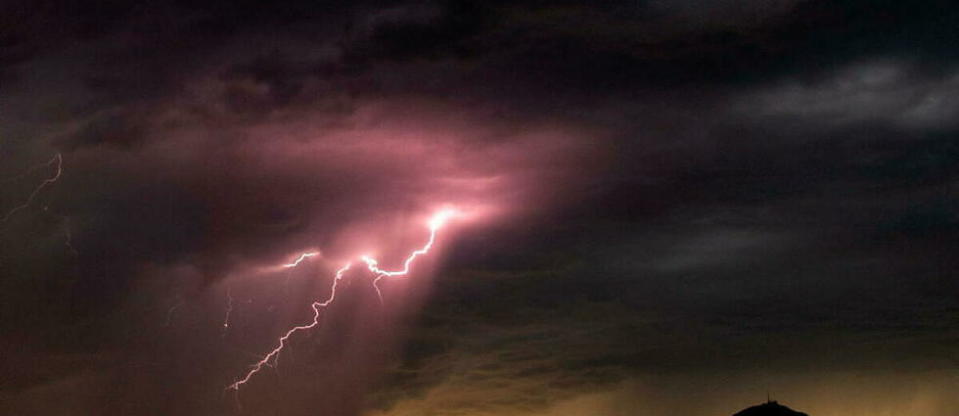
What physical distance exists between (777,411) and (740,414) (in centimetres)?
470

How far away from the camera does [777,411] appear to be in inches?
5556

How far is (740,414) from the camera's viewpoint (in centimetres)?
14225
